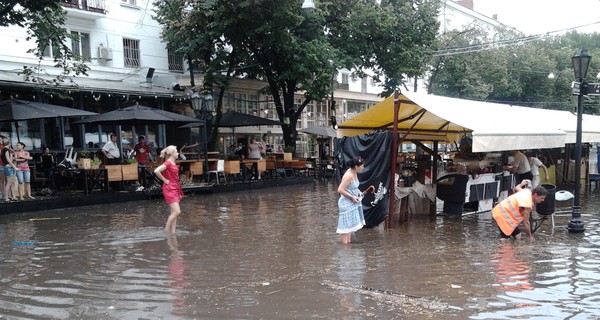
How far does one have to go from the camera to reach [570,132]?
13781mm

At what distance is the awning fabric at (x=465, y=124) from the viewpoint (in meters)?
9.55

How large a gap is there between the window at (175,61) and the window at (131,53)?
1736 mm

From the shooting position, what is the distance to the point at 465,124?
30.8 feet

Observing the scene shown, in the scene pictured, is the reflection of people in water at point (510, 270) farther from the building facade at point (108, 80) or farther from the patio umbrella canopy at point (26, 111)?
the building facade at point (108, 80)

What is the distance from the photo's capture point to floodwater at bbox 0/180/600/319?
5.28 m

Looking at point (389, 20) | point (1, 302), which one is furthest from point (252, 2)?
point (1, 302)

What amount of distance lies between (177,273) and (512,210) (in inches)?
212

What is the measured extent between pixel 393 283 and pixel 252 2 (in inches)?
590

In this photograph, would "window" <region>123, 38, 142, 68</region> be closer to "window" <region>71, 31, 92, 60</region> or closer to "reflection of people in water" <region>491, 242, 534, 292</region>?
"window" <region>71, 31, 92, 60</region>

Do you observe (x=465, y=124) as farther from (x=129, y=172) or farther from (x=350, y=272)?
(x=129, y=172)

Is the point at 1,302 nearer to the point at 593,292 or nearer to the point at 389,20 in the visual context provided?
the point at 593,292

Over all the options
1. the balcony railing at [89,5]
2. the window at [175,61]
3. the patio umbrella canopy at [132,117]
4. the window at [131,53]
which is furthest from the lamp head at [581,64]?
the window at [175,61]

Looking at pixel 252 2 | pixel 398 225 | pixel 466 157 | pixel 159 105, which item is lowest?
pixel 398 225

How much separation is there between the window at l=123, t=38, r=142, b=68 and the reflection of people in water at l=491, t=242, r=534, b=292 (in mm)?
20634
